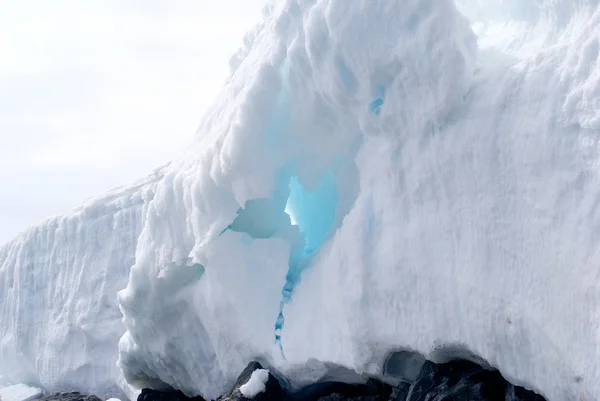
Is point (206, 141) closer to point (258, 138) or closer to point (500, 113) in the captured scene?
point (258, 138)

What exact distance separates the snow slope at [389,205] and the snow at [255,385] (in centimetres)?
23

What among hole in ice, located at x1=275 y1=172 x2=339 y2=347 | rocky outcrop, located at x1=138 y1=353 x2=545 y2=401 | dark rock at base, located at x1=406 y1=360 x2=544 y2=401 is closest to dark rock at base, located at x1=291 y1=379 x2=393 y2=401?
rocky outcrop, located at x1=138 y1=353 x2=545 y2=401

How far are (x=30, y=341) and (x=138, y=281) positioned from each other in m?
4.65

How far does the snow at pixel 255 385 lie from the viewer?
19.4ft

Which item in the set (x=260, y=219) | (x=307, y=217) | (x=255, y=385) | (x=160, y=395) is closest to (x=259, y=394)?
(x=255, y=385)

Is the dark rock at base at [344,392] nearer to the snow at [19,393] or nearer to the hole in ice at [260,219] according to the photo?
the hole in ice at [260,219]

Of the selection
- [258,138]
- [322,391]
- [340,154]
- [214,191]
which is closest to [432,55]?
[340,154]

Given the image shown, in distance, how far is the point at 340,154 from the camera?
20.0 ft

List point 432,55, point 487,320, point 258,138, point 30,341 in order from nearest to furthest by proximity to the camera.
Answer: point 487,320
point 432,55
point 258,138
point 30,341

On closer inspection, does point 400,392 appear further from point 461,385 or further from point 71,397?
point 71,397

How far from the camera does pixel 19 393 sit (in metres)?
10.7

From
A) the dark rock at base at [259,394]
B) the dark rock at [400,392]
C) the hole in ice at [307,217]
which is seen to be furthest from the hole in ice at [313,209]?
the dark rock at [400,392]

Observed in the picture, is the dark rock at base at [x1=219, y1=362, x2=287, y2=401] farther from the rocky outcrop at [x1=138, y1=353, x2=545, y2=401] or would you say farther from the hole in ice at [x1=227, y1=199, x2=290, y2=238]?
the hole in ice at [x1=227, y1=199, x2=290, y2=238]

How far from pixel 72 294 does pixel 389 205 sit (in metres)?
6.86
